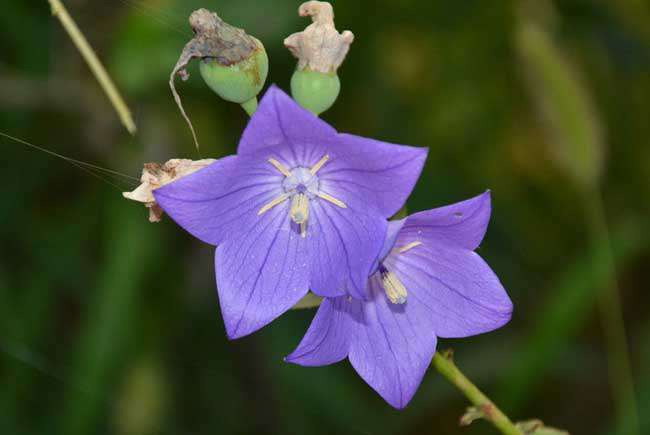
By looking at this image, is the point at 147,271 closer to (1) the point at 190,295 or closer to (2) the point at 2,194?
(1) the point at 190,295

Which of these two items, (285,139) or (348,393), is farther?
(348,393)

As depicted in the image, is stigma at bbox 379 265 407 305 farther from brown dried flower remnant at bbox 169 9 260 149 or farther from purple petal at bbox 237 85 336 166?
brown dried flower remnant at bbox 169 9 260 149

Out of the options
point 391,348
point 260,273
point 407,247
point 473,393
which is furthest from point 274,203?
point 473,393

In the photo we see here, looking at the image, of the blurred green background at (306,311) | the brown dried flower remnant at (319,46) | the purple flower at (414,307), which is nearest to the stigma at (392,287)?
the purple flower at (414,307)

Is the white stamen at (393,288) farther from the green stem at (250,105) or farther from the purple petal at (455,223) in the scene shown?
the green stem at (250,105)

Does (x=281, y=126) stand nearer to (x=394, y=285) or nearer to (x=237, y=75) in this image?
(x=237, y=75)

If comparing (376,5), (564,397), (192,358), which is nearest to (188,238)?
(192,358)
